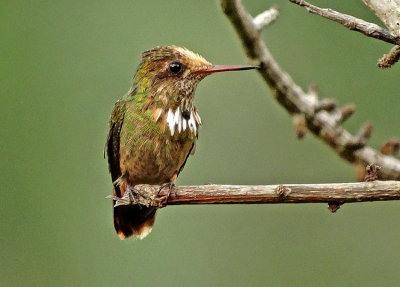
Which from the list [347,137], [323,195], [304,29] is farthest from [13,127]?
[323,195]

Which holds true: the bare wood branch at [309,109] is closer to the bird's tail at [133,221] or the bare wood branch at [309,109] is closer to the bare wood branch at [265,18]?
the bare wood branch at [265,18]

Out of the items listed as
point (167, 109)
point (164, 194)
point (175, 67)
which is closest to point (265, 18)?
point (175, 67)

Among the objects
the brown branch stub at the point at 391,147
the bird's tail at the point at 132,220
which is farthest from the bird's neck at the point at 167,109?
the brown branch stub at the point at 391,147

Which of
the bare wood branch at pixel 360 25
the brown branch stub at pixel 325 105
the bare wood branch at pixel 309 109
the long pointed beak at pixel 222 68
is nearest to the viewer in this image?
the bare wood branch at pixel 360 25

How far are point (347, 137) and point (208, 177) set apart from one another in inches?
79.5

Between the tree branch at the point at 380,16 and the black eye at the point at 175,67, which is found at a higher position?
the black eye at the point at 175,67

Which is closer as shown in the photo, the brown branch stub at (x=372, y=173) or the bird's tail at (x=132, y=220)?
the brown branch stub at (x=372, y=173)

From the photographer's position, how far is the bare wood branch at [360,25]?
2.20 m

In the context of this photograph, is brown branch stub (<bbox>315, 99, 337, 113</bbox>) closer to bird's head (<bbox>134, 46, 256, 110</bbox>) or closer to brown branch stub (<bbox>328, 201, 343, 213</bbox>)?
bird's head (<bbox>134, 46, 256, 110</bbox>)

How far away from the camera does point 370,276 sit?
19.0ft

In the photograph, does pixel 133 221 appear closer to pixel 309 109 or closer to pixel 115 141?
pixel 115 141

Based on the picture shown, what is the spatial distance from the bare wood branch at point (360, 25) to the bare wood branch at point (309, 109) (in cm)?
82

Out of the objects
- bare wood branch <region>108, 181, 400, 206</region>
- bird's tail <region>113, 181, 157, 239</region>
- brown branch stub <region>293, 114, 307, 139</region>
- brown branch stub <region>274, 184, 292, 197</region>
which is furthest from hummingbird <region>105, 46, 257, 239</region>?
brown branch stub <region>274, 184, 292, 197</region>

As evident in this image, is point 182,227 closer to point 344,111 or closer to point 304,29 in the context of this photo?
point 304,29
